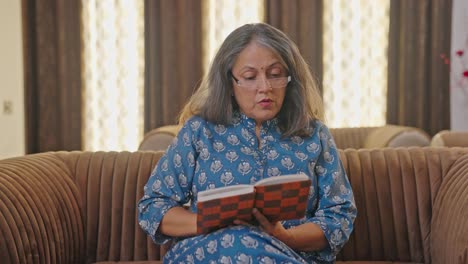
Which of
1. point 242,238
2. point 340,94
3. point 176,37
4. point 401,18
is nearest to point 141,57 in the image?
point 176,37

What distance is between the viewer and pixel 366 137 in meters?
4.27

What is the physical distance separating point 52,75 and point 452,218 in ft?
12.2

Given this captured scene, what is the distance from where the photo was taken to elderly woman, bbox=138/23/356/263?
5.65ft

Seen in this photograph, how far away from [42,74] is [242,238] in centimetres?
362

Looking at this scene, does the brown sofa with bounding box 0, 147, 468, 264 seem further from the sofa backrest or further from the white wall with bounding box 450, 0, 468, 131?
the white wall with bounding box 450, 0, 468, 131

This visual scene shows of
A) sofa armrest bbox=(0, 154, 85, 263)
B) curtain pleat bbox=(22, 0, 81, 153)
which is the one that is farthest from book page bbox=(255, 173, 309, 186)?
curtain pleat bbox=(22, 0, 81, 153)

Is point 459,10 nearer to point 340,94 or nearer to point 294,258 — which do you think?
point 340,94

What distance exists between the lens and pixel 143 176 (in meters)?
2.17

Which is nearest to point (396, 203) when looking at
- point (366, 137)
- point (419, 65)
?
point (366, 137)

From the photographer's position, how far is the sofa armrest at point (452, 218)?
1.74 meters

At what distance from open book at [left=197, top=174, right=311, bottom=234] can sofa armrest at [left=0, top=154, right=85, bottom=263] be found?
573mm

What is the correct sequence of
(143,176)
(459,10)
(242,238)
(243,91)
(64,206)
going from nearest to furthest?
1. (242,238)
2. (243,91)
3. (64,206)
4. (143,176)
5. (459,10)

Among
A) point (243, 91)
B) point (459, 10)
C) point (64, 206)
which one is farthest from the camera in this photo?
point (459, 10)

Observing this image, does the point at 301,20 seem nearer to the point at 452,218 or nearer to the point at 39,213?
the point at 452,218
